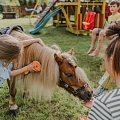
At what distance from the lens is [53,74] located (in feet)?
7.47

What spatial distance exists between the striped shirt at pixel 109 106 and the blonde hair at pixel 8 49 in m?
1.34

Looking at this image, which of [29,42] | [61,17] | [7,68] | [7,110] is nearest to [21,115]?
[7,110]

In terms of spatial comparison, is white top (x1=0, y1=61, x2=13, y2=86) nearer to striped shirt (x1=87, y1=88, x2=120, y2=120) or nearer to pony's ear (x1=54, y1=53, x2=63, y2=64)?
pony's ear (x1=54, y1=53, x2=63, y2=64)

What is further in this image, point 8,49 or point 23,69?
point 23,69

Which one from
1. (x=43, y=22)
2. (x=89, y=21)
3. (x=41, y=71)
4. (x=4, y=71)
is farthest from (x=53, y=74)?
(x=43, y=22)

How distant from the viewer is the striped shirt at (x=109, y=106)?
2.77ft

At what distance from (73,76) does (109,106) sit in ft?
4.62

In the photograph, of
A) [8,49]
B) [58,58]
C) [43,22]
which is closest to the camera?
[8,49]

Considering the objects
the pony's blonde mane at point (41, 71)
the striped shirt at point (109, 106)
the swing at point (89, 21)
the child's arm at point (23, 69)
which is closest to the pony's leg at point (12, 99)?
the pony's blonde mane at point (41, 71)

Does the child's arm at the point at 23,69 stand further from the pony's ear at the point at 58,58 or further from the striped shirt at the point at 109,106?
the striped shirt at the point at 109,106

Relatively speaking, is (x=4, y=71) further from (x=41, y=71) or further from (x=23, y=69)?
(x=41, y=71)

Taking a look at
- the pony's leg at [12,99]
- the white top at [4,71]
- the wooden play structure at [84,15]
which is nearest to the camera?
the white top at [4,71]

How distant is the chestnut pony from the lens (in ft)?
7.41

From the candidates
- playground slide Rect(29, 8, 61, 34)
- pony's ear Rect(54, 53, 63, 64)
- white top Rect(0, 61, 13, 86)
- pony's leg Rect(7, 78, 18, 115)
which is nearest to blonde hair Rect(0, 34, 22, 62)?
white top Rect(0, 61, 13, 86)
